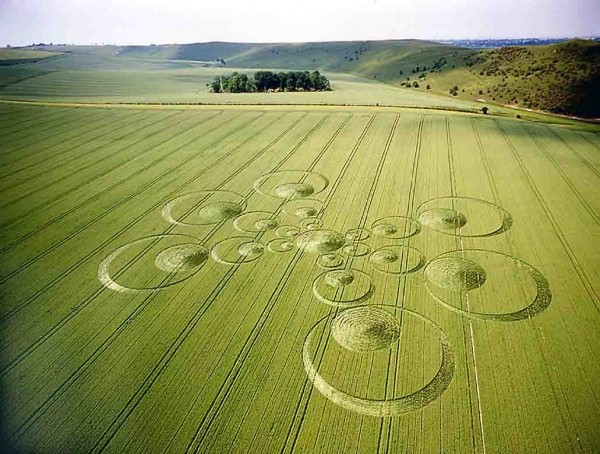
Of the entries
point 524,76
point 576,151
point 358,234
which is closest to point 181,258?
point 358,234

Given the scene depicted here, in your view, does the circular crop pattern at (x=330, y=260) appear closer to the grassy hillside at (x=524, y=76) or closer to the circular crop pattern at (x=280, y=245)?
the circular crop pattern at (x=280, y=245)

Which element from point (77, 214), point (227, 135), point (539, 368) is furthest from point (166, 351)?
point (227, 135)

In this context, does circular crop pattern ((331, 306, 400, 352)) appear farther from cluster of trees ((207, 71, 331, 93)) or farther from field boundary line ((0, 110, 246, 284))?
cluster of trees ((207, 71, 331, 93))

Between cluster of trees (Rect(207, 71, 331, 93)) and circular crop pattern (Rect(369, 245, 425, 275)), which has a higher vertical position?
cluster of trees (Rect(207, 71, 331, 93))

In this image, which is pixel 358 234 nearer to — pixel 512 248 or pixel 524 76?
pixel 512 248

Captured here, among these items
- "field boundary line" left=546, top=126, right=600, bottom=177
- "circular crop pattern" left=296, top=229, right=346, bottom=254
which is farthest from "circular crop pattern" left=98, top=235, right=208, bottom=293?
"field boundary line" left=546, top=126, right=600, bottom=177

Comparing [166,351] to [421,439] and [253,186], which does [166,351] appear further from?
[253,186]

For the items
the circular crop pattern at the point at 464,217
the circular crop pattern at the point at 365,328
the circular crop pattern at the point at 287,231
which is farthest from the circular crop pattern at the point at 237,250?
the circular crop pattern at the point at 464,217
